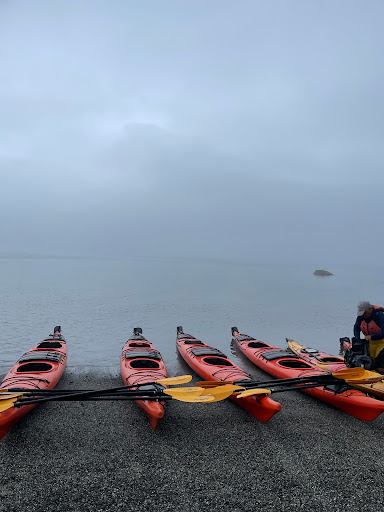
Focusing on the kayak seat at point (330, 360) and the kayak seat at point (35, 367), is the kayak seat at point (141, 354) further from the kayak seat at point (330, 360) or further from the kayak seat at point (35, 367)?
the kayak seat at point (330, 360)

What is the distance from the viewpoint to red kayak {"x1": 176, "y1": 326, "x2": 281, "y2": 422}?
581cm

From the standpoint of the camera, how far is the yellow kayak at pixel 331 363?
6523mm

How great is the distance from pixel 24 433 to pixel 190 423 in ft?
9.04

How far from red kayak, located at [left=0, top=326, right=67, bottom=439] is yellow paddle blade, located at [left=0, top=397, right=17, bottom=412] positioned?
0.35 feet

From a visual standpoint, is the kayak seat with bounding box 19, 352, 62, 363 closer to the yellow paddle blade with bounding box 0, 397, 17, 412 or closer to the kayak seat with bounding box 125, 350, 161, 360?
the kayak seat with bounding box 125, 350, 161, 360

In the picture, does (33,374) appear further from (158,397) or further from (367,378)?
(367,378)

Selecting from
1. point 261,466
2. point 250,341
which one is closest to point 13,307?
point 250,341

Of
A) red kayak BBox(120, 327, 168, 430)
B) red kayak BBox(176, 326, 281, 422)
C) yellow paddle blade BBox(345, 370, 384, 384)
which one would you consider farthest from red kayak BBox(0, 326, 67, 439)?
yellow paddle blade BBox(345, 370, 384, 384)

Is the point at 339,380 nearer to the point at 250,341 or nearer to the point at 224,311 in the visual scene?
the point at 250,341

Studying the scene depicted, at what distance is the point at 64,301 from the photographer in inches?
1001

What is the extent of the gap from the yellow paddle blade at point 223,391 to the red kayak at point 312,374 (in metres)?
1.96

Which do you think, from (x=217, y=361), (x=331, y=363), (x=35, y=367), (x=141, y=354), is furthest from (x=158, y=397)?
(x=331, y=363)

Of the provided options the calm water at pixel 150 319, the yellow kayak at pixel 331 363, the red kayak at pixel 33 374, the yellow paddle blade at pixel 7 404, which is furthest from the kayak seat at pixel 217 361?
the yellow paddle blade at pixel 7 404

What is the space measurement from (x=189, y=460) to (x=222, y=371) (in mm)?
3040
